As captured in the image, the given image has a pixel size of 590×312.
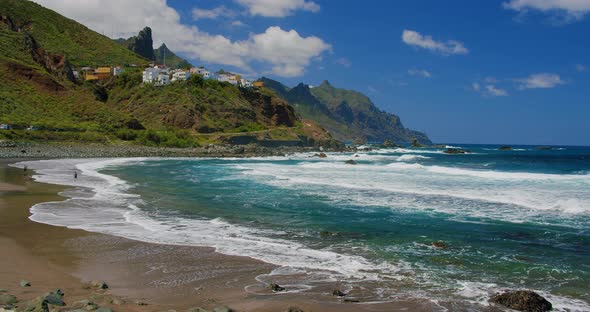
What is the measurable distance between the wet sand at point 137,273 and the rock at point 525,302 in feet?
4.68

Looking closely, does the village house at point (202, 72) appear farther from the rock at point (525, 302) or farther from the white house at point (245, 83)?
the rock at point (525, 302)

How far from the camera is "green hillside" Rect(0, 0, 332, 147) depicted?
74.8 meters

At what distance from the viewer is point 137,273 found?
976 cm

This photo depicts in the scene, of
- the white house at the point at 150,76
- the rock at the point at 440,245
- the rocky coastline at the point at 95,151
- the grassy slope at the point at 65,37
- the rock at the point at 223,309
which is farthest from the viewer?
the grassy slope at the point at 65,37

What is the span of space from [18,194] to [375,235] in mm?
18198

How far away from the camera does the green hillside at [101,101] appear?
74.8 m

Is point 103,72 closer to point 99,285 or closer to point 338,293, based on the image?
point 99,285

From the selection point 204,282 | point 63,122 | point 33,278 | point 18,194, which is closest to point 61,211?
point 18,194

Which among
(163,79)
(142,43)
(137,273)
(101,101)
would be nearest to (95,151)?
(101,101)

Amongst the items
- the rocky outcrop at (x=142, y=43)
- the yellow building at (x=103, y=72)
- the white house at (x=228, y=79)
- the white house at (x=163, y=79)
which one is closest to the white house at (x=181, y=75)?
the white house at (x=163, y=79)

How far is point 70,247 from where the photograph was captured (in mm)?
11891

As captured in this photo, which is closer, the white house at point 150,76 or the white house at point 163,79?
the white house at point 163,79

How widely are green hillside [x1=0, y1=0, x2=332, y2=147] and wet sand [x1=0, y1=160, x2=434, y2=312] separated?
192ft

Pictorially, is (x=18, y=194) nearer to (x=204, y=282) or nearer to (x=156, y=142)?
(x=204, y=282)
